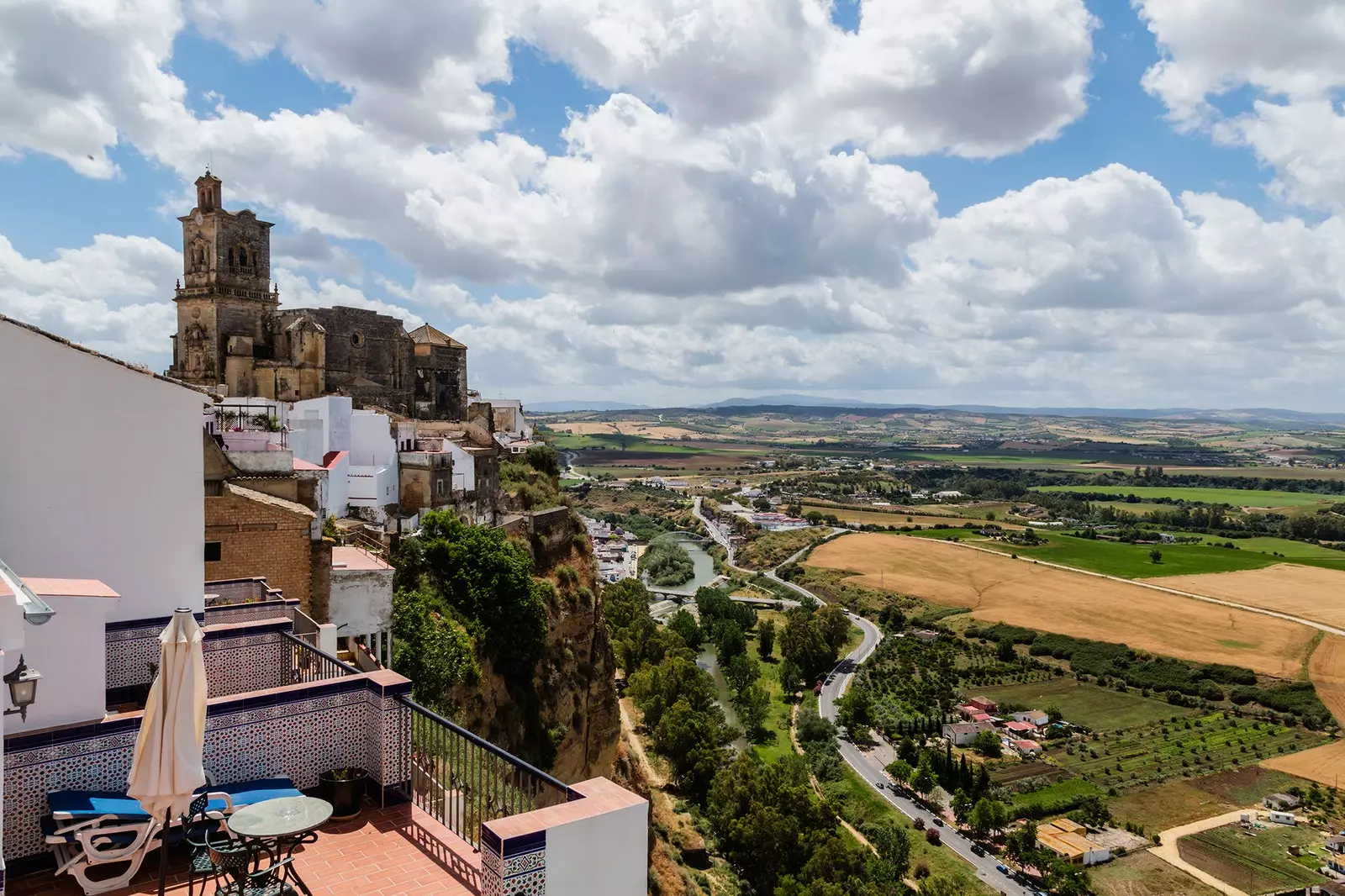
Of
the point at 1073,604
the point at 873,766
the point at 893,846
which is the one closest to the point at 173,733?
the point at 893,846

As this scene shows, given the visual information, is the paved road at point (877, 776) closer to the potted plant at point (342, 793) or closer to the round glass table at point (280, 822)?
the potted plant at point (342, 793)

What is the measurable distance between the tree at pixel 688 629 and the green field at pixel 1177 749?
2422 centimetres

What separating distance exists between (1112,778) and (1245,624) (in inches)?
1550

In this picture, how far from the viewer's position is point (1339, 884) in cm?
3603

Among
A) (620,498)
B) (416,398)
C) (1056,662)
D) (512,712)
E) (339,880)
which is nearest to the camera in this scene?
(339,880)

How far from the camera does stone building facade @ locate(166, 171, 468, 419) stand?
3184cm

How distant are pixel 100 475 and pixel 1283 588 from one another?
351 feet

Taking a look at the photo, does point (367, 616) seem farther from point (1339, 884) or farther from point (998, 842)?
point (1339, 884)

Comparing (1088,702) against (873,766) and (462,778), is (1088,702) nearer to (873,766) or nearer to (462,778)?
(873,766)

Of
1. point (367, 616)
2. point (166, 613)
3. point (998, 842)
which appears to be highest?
point (166, 613)

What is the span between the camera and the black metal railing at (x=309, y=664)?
25.9ft

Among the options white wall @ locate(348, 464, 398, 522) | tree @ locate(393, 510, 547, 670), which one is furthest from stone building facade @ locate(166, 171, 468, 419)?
tree @ locate(393, 510, 547, 670)

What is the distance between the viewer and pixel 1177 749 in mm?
51344

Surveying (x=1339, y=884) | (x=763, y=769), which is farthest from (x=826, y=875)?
(x=1339, y=884)
